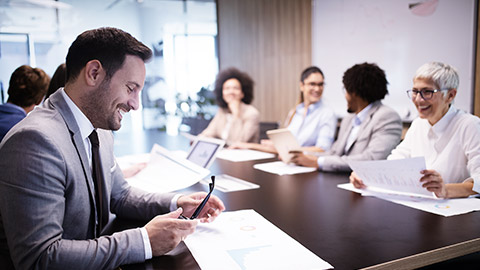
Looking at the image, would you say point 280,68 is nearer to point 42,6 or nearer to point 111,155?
point 42,6

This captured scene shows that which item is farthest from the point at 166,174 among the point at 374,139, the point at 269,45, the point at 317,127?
the point at 269,45

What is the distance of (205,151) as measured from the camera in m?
2.31

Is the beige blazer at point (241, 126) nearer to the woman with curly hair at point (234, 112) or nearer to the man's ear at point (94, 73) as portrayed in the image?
the woman with curly hair at point (234, 112)

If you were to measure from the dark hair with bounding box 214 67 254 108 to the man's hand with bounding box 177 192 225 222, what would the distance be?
2.93 m

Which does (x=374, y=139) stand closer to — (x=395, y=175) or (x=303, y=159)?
(x=303, y=159)

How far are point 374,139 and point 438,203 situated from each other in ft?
2.79

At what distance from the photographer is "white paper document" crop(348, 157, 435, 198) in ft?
→ 5.08

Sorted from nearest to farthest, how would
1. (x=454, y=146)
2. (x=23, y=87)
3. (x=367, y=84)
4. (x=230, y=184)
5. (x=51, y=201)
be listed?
(x=51, y=201), (x=454, y=146), (x=230, y=184), (x=367, y=84), (x=23, y=87)

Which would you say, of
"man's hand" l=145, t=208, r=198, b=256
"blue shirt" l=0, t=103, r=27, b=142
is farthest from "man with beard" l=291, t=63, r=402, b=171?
"blue shirt" l=0, t=103, r=27, b=142

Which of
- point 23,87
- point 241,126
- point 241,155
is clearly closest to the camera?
point 23,87

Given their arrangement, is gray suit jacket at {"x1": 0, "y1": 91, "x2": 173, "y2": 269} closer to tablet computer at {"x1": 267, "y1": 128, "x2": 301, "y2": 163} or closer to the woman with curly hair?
tablet computer at {"x1": 267, "y1": 128, "x2": 301, "y2": 163}

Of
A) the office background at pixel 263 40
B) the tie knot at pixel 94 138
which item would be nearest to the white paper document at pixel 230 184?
the tie knot at pixel 94 138

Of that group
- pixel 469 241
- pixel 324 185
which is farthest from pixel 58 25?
pixel 469 241

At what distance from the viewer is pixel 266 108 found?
18.0 feet
